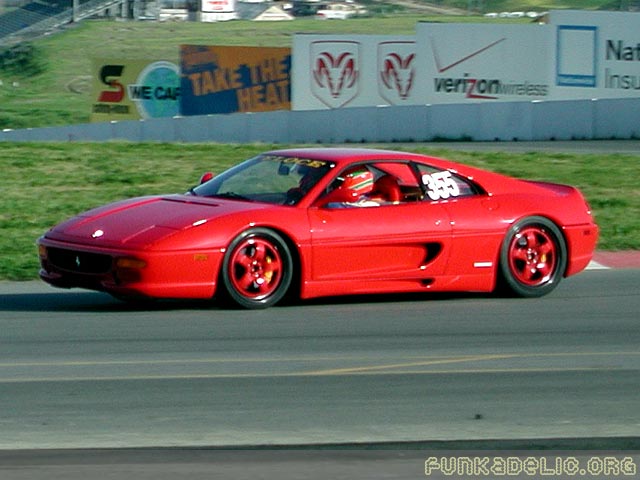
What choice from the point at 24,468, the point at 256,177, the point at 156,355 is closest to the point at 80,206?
the point at 256,177

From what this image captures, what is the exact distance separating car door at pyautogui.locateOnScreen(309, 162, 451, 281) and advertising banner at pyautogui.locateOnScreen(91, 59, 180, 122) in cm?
3287

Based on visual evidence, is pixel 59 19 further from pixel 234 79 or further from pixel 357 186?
pixel 357 186

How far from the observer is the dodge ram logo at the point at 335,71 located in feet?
125

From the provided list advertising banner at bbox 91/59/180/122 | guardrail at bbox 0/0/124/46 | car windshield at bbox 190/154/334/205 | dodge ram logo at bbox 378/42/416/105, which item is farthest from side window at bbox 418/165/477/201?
guardrail at bbox 0/0/124/46

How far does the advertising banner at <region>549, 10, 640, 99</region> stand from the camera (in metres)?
32.7

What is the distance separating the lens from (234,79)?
40938 mm

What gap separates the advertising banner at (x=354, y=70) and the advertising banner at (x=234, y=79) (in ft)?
4.17

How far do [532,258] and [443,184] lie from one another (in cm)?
93

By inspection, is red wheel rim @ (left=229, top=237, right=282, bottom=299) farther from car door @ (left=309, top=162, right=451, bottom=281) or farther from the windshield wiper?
the windshield wiper

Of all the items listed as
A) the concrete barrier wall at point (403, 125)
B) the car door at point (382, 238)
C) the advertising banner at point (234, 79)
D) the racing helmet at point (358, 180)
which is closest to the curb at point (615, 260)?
the car door at point (382, 238)

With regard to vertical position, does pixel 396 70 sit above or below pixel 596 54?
below

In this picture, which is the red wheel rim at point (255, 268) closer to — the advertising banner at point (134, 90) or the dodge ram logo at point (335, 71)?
the dodge ram logo at point (335, 71)

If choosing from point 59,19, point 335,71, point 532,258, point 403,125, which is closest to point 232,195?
point 532,258

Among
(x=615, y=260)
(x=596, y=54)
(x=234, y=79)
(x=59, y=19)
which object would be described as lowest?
(x=615, y=260)
